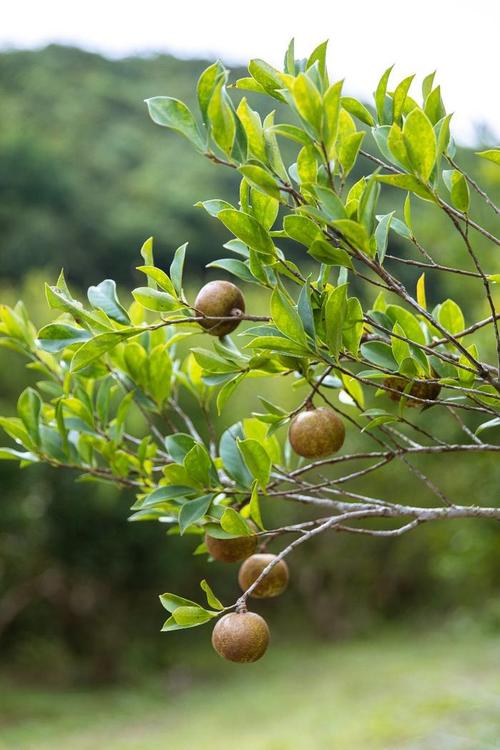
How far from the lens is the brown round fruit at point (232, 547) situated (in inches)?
39.3

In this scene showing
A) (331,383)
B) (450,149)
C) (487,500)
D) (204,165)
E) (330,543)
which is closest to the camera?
(450,149)

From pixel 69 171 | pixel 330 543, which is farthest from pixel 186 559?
pixel 69 171

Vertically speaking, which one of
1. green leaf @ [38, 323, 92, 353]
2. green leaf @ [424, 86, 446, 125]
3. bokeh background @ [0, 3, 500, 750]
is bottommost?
bokeh background @ [0, 3, 500, 750]

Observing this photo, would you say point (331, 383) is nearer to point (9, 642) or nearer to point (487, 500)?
point (487, 500)

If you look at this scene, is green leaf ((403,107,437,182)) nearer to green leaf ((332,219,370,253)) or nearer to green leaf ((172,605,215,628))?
green leaf ((332,219,370,253))

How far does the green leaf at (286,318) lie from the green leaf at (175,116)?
0.63 ft

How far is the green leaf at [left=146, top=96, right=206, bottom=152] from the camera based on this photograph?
2.94 feet

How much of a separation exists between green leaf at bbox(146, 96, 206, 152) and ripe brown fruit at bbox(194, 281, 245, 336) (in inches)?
6.4

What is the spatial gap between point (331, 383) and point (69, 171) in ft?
53.9

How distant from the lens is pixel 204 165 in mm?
18266

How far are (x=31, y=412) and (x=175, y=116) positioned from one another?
0.51 meters

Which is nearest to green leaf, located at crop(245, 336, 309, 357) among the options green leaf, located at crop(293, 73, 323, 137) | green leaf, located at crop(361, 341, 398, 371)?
green leaf, located at crop(361, 341, 398, 371)

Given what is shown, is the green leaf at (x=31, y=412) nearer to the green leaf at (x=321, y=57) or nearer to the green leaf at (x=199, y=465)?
the green leaf at (x=199, y=465)

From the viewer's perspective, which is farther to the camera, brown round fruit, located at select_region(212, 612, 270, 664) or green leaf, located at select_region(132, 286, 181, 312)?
green leaf, located at select_region(132, 286, 181, 312)
